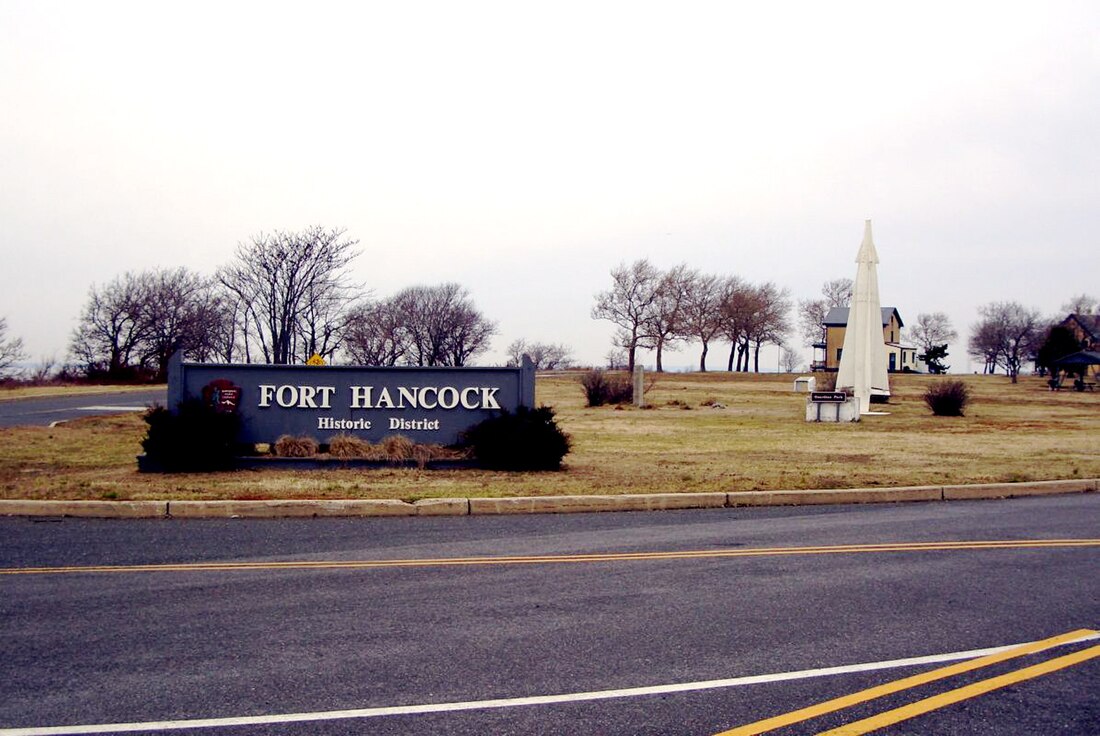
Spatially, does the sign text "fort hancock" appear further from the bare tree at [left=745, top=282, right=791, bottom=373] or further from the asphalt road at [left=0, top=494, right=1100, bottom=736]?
the bare tree at [left=745, top=282, right=791, bottom=373]

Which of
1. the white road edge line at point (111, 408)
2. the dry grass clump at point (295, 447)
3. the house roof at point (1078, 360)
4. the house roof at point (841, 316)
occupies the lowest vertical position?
the white road edge line at point (111, 408)

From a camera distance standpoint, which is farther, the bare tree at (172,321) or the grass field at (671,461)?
the bare tree at (172,321)

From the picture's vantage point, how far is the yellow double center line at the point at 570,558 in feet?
25.8

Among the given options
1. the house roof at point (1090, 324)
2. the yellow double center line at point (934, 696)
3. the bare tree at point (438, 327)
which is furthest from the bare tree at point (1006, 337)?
the yellow double center line at point (934, 696)

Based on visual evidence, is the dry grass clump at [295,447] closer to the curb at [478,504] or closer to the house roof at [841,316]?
the curb at [478,504]

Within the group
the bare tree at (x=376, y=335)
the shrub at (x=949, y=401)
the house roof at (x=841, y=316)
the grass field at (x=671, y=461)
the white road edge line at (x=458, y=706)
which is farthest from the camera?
the house roof at (x=841, y=316)

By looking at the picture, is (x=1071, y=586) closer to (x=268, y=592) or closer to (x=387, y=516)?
(x=268, y=592)

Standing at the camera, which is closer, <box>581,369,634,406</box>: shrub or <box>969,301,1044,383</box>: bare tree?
<box>581,369,634,406</box>: shrub

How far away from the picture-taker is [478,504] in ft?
37.3

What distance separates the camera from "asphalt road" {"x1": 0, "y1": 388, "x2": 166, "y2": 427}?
2609 centimetres

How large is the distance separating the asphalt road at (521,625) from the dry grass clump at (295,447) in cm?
485

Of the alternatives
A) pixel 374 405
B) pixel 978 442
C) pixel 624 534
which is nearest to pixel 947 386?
pixel 978 442

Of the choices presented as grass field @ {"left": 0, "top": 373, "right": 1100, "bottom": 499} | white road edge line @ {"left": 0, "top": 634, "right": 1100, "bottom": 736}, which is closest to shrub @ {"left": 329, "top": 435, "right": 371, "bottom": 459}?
grass field @ {"left": 0, "top": 373, "right": 1100, "bottom": 499}

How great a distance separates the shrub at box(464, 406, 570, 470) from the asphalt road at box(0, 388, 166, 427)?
10.2 m
